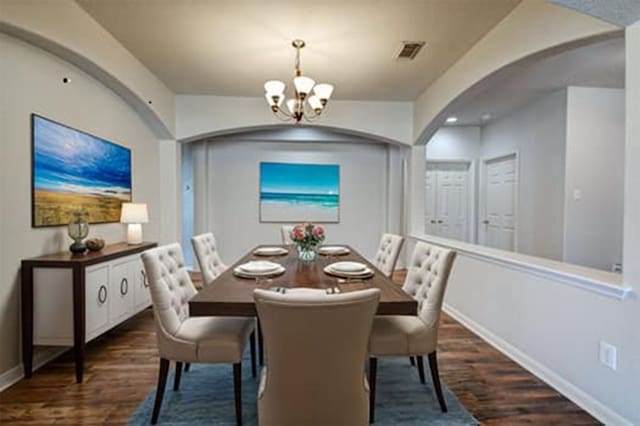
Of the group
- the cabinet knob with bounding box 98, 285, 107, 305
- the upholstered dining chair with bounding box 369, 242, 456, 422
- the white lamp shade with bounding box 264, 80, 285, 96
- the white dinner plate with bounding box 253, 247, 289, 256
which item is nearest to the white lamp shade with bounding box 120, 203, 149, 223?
the cabinet knob with bounding box 98, 285, 107, 305

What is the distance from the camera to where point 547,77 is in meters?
4.37

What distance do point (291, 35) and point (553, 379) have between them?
10.9ft

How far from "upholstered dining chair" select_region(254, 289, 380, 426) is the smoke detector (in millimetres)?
2829

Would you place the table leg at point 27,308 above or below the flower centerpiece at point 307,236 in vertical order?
below

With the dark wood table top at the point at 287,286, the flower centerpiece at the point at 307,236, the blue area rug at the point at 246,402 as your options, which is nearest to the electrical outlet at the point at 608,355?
the blue area rug at the point at 246,402

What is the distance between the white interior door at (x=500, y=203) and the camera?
20.0ft

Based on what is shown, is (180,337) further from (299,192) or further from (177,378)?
(299,192)

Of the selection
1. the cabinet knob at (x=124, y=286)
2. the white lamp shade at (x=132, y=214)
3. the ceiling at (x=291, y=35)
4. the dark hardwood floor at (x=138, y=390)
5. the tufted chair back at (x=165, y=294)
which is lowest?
the dark hardwood floor at (x=138, y=390)

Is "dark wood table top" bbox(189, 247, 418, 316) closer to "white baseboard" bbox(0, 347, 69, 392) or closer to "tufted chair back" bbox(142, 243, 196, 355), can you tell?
"tufted chair back" bbox(142, 243, 196, 355)

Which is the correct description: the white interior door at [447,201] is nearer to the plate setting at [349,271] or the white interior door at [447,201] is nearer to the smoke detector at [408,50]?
the smoke detector at [408,50]

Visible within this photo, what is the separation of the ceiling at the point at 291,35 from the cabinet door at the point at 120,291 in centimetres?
Result: 201

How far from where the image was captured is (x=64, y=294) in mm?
2598

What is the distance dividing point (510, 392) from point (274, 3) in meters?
3.17

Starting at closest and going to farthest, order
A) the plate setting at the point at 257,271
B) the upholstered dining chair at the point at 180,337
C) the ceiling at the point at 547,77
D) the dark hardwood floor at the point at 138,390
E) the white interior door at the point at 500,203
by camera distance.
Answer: the upholstered dining chair at the point at 180,337 → the dark hardwood floor at the point at 138,390 → the plate setting at the point at 257,271 → the ceiling at the point at 547,77 → the white interior door at the point at 500,203
